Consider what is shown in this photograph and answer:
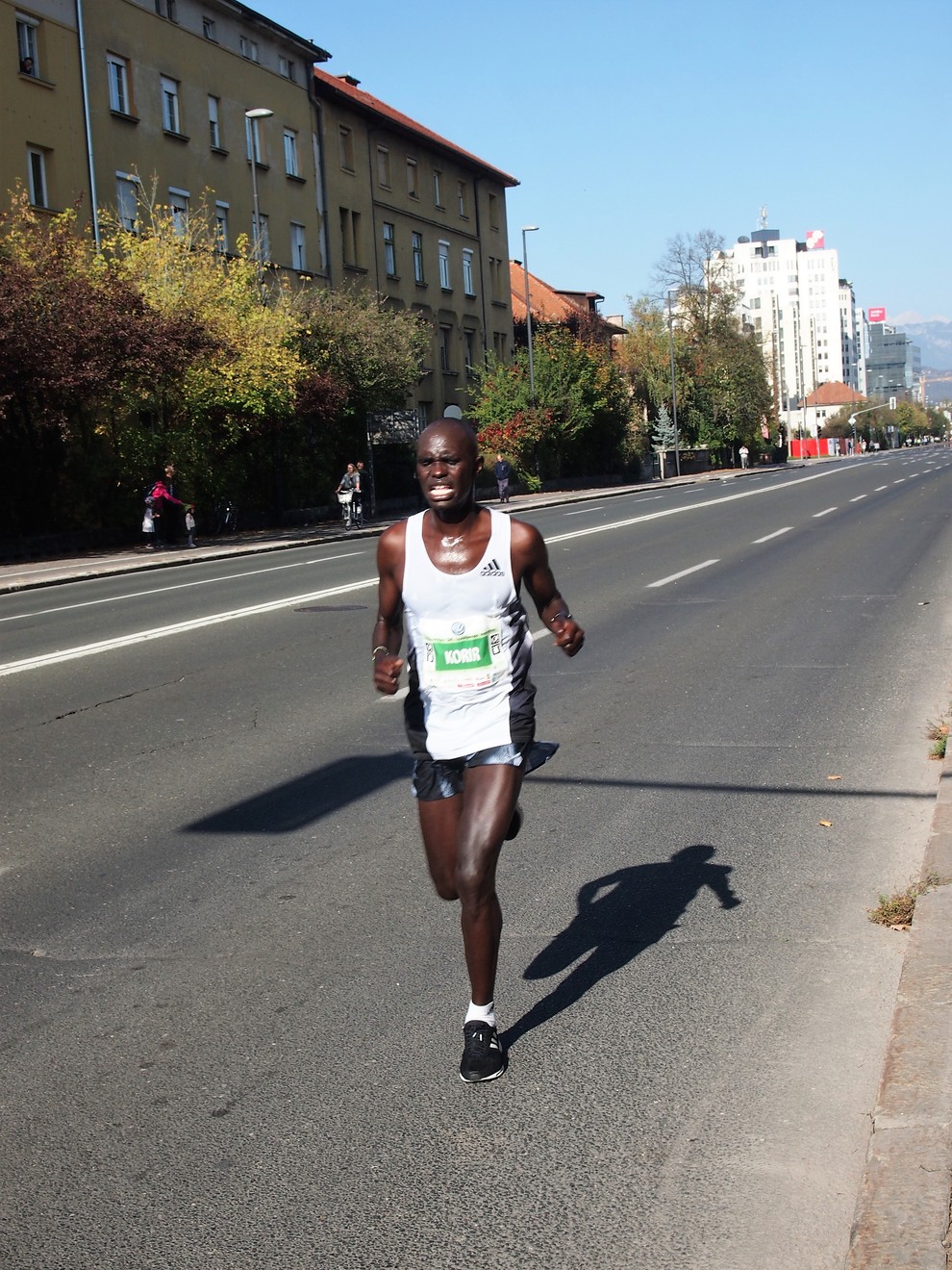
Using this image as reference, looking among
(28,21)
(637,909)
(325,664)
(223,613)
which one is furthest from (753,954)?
(28,21)

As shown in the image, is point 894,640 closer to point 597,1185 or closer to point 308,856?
point 308,856

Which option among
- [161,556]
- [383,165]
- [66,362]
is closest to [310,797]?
[161,556]

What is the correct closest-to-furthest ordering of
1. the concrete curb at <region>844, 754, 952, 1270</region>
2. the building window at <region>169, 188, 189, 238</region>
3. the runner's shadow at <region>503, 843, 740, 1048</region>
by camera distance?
the concrete curb at <region>844, 754, 952, 1270</region>, the runner's shadow at <region>503, 843, 740, 1048</region>, the building window at <region>169, 188, 189, 238</region>

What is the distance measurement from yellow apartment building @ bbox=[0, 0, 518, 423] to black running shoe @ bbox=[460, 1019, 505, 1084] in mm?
A: 28816

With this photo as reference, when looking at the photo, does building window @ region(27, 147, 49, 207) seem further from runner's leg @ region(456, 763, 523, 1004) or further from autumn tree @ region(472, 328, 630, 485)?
runner's leg @ region(456, 763, 523, 1004)

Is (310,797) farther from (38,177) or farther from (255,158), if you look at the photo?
(255,158)

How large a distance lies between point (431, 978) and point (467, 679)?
114 cm

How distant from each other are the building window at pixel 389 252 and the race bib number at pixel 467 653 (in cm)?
4867

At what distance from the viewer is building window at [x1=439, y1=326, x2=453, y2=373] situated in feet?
182

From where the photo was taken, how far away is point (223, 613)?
1503 centimetres

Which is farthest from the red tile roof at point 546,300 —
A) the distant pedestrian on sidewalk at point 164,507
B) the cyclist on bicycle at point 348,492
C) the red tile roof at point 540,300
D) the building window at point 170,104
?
the distant pedestrian on sidewalk at point 164,507

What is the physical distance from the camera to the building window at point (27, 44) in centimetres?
3148

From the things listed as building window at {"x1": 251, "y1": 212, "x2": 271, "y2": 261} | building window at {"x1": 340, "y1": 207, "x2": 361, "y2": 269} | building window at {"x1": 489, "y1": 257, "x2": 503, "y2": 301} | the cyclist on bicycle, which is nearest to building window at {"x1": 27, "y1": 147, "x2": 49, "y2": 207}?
building window at {"x1": 251, "y1": 212, "x2": 271, "y2": 261}

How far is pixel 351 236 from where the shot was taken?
159 feet
